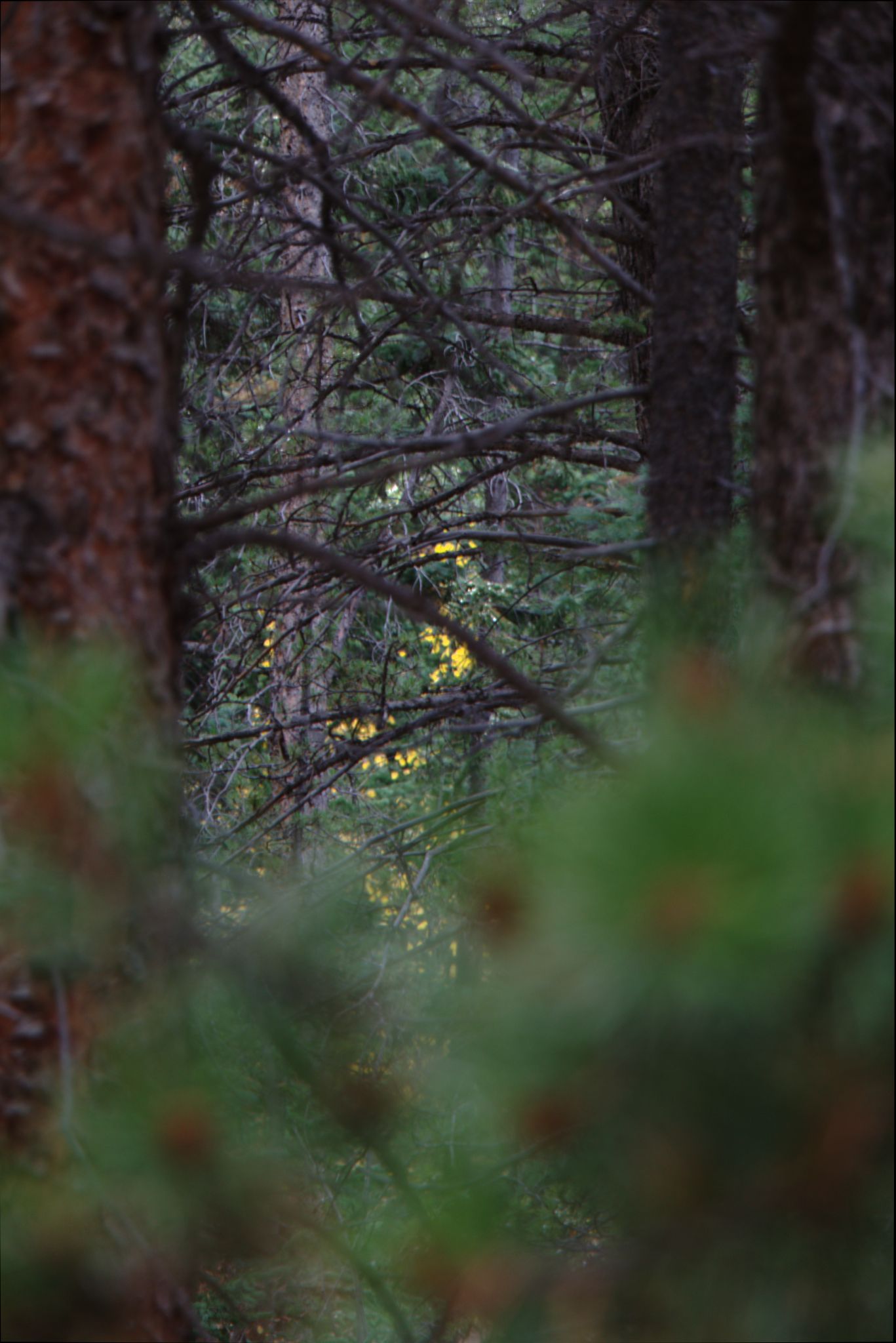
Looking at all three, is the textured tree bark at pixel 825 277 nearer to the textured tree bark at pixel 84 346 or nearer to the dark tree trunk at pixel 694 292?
the dark tree trunk at pixel 694 292

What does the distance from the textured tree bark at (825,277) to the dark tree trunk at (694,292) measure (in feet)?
2.90

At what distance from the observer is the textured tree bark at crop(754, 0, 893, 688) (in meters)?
1.83

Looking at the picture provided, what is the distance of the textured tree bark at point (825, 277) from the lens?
183 centimetres

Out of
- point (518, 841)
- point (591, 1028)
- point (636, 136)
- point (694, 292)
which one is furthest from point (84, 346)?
point (636, 136)

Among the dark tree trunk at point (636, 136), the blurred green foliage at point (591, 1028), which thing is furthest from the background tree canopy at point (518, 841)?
the dark tree trunk at point (636, 136)

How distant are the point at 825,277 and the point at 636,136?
Result: 4589mm

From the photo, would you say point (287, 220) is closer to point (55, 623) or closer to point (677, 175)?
point (677, 175)

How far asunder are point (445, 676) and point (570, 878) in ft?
19.1

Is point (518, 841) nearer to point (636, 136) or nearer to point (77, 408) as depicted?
point (77, 408)

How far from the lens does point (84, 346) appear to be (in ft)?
6.79

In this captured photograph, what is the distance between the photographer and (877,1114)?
1.37 meters

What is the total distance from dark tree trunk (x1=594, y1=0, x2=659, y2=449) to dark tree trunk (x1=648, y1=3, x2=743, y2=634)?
2.22m

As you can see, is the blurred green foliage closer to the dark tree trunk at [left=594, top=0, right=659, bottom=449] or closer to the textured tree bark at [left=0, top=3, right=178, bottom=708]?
the textured tree bark at [left=0, top=3, right=178, bottom=708]

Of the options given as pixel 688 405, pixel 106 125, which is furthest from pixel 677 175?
pixel 106 125
